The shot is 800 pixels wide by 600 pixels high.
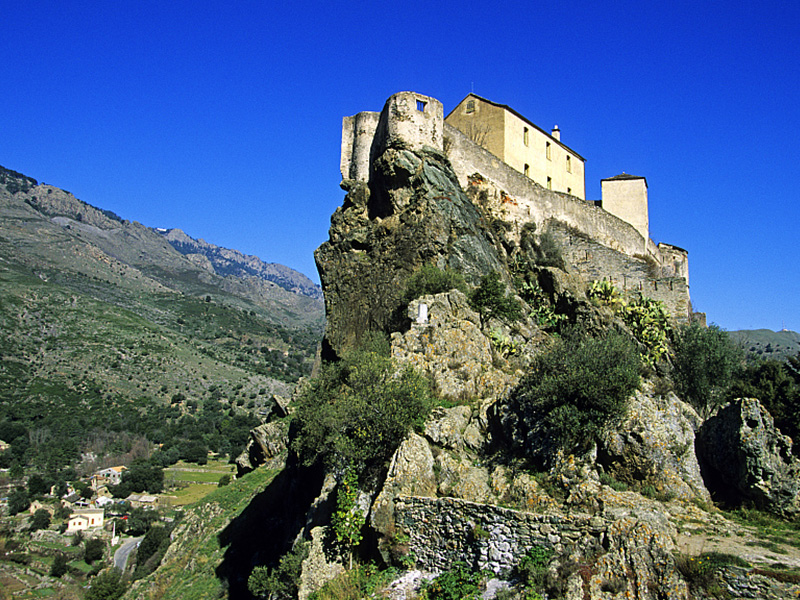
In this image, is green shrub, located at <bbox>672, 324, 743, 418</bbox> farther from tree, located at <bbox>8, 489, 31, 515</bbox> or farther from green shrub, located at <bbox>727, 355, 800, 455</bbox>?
tree, located at <bbox>8, 489, 31, 515</bbox>

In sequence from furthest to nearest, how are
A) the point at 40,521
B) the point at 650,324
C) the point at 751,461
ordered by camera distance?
the point at 40,521 → the point at 650,324 → the point at 751,461

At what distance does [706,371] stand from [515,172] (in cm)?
1268

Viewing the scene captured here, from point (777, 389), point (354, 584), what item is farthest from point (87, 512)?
point (777, 389)

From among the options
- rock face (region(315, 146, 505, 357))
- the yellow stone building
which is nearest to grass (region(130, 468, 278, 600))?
rock face (region(315, 146, 505, 357))

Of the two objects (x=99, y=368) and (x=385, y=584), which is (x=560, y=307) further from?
(x=99, y=368)

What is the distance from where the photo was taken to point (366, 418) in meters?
13.2

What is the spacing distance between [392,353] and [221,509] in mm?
14381

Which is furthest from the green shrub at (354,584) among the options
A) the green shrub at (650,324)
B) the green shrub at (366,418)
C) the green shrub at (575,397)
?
the green shrub at (650,324)

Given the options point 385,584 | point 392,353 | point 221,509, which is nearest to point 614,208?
point 392,353

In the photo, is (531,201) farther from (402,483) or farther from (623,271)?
(402,483)

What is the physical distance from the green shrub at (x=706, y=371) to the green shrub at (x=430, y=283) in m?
8.49

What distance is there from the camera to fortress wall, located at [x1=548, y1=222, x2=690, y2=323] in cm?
2641

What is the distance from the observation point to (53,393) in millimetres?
92938

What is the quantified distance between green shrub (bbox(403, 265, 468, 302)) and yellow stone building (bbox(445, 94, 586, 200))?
12098mm
